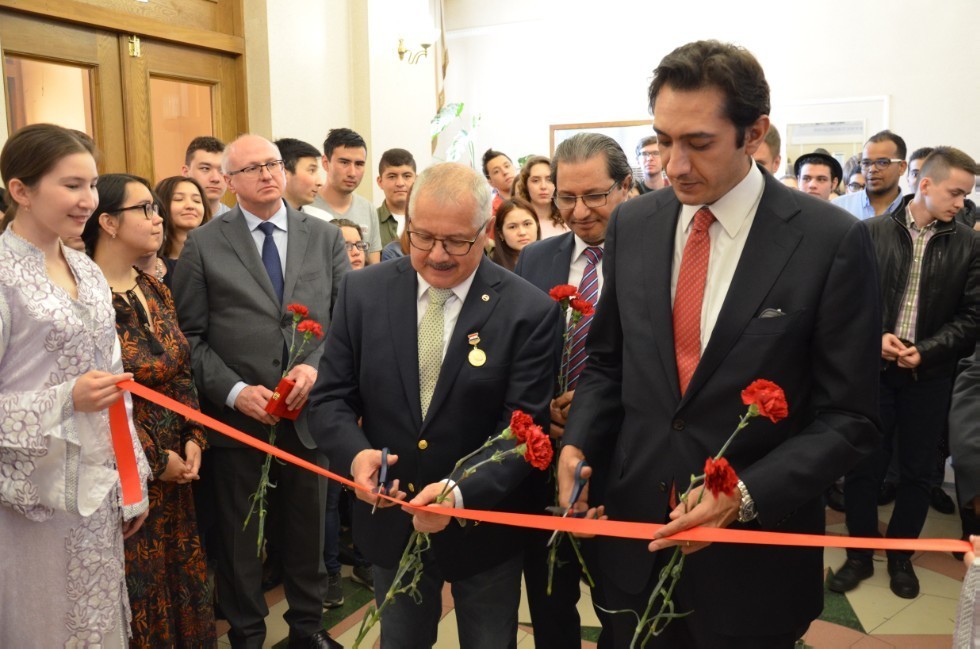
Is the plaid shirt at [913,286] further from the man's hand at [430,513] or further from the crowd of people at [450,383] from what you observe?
the man's hand at [430,513]

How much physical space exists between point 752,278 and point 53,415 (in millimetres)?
1851

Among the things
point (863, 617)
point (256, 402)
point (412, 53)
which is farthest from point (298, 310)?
point (412, 53)

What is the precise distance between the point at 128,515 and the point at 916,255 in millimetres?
3613

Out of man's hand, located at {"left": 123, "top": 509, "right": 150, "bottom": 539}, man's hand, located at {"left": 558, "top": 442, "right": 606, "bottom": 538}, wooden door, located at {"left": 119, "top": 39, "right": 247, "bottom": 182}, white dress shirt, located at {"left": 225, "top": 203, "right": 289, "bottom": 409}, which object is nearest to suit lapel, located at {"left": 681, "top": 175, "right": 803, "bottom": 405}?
man's hand, located at {"left": 558, "top": 442, "right": 606, "bottom": 538}

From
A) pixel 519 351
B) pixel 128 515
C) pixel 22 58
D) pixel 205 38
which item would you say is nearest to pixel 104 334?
pixel 128 515

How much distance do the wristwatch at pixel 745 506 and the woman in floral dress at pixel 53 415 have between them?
165cm

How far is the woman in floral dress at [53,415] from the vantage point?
2180 millimetres

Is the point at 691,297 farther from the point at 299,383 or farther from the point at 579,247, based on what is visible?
the point at 299,383

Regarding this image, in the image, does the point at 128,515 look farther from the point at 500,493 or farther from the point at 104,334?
the point at 500,493

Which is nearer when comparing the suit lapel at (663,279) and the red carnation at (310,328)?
the suit lapel at (663,279)

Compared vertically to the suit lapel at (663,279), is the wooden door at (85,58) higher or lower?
higher

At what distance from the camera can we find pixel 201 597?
2787 mm

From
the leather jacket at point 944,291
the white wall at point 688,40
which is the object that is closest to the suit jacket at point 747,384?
the leather jacket at point 944,291

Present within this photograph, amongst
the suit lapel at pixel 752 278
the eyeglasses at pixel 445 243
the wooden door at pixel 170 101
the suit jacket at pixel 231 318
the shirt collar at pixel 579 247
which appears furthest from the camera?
the wooden door at pixel 170 101
